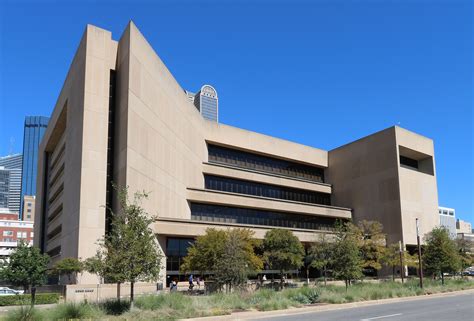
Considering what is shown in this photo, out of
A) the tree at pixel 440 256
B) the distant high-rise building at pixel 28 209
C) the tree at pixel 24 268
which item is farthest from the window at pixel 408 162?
the distant high-rise building at pixel 28 209

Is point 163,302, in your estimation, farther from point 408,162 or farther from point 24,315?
point 408,162

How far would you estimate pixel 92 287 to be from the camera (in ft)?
116

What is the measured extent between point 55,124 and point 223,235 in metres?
36.1

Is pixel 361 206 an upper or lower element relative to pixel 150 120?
lower

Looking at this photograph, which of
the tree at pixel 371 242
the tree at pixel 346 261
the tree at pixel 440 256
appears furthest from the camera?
the tree at pixel 371 242

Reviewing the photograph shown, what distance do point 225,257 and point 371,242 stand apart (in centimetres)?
3210

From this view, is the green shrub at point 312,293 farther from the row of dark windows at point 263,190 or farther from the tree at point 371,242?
the row of dark windows at point 263,190

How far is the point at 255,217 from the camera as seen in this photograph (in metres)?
61.2

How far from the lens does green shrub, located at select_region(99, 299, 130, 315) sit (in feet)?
62.5

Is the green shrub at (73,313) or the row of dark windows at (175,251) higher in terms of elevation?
the row of dark windows at (175,251)

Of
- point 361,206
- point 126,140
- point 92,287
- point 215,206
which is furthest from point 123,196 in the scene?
point 361,206

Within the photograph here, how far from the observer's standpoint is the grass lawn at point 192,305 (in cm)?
1730

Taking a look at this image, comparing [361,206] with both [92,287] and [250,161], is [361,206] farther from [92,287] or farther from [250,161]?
[92,287]

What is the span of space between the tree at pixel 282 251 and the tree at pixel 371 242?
10.2m
